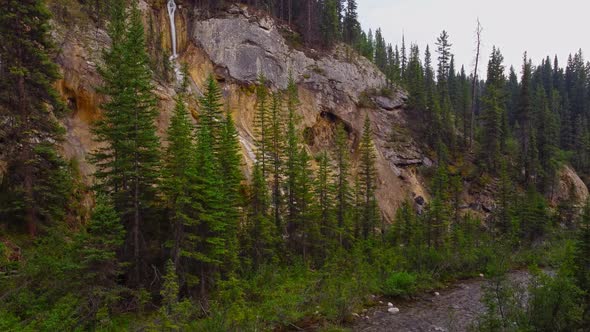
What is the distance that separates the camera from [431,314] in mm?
20344

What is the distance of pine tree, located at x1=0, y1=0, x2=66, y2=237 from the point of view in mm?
16359

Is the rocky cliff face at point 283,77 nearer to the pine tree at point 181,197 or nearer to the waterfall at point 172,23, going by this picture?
the waterfall at point 172,23

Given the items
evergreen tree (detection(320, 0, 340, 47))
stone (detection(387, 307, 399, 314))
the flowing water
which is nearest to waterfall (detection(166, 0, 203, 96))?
evergreen tree (detection(320, 0, 340, 47))

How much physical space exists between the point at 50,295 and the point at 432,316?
56.0ft

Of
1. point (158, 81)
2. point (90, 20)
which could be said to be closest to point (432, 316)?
point (158, 81)

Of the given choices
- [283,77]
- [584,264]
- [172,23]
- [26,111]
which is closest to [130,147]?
[26,111]

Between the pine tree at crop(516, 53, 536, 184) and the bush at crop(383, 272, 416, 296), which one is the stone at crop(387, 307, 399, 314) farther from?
the pine tree at crop(516, 53, 536, 184)

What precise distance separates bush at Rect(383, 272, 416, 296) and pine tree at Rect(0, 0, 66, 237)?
60.9 feet

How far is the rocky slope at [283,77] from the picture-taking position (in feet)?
121

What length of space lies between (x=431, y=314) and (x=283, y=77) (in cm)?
3032

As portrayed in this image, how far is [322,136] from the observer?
44.1m

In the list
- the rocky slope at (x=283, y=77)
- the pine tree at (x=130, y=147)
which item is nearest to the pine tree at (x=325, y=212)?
the rocky slope at (x=283, y=77)

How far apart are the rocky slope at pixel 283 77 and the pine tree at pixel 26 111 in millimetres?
10816

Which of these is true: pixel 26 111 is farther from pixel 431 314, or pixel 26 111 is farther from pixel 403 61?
pixel 403 61
